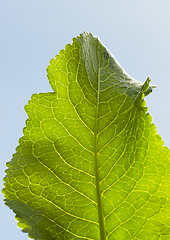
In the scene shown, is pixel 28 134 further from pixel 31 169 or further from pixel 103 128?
pixel 103 128

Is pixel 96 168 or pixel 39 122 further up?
pixel 39 122

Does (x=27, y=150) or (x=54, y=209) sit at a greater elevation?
(x=27, y=150)

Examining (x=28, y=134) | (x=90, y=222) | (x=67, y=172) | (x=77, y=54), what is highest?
(x=77, y=54)

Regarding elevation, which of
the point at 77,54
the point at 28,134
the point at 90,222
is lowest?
the point at 90,222

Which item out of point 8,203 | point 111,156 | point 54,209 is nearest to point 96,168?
point 111,156

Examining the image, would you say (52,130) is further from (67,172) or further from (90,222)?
(90,222)

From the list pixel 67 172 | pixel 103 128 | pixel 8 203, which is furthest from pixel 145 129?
pixel 8 203
